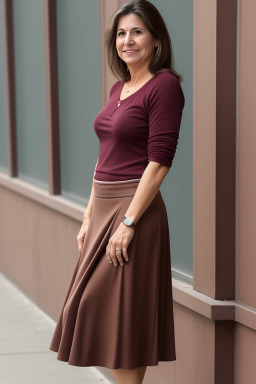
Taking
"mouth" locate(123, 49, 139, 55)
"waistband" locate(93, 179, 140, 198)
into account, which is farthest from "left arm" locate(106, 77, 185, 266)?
"mouth" locate(123, 49, 139, 55)

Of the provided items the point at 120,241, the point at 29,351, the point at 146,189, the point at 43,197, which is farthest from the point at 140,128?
the point at 43,197

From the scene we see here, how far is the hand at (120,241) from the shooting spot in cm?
358

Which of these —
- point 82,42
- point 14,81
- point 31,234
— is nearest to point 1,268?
point 31,234

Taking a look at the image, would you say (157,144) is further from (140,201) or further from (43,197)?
(43,197)

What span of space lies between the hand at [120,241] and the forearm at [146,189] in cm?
6

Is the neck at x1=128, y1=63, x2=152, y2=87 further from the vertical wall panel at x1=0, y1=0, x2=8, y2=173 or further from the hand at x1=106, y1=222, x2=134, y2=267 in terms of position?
the vertical wall panel at x1=0, y1=0, x2=8, y2=173

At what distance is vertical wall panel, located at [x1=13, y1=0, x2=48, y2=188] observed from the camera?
747 centimetres

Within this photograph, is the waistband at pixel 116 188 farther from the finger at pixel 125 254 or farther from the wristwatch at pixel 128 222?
the finger at pixel 125 254

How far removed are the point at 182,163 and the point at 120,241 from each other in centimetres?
105

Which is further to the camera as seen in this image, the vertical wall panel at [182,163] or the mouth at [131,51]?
the vertical wall panel at [182,163]

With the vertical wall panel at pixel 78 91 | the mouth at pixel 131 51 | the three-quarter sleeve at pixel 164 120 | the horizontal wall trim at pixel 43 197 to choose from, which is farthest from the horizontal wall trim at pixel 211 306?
the vertical wall panel at pixel 78 91

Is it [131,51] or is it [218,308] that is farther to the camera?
[218,308]

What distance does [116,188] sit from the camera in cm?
375

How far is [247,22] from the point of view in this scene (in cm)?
373
